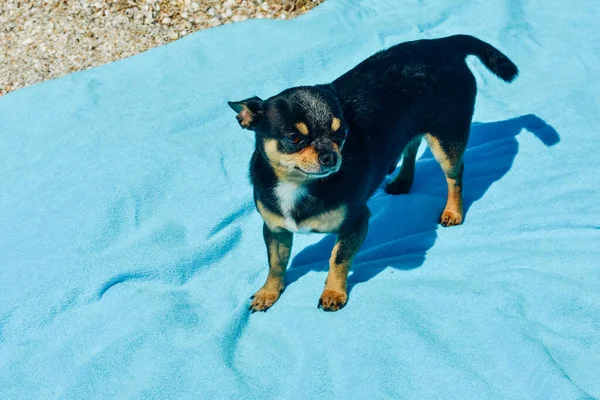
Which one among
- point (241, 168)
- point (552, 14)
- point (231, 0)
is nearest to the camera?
point (241, 168)

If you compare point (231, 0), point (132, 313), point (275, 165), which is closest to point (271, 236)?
point (275, 165)

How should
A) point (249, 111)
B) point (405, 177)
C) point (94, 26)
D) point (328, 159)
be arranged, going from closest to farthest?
point (328, 159) < point (249, 111) < point (405, 177) < point (94, 26)

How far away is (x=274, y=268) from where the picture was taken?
380 cm

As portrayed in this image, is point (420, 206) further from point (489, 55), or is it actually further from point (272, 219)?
point (272, 219)

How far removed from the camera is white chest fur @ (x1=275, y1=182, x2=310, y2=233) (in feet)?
11.0

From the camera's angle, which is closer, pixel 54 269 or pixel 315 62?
pixel 54 269

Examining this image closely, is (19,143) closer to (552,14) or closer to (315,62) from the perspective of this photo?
(315,62)

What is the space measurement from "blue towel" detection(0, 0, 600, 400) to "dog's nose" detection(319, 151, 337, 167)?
1034 mm

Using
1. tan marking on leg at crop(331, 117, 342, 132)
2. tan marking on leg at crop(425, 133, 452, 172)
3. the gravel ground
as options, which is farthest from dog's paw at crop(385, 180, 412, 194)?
the gravel ground

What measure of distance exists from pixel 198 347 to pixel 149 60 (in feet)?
10.2

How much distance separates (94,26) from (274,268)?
4308 mm

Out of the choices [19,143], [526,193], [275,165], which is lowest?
[526,193]

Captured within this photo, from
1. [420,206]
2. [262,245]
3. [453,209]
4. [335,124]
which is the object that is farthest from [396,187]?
[335,124]

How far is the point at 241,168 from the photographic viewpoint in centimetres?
487
